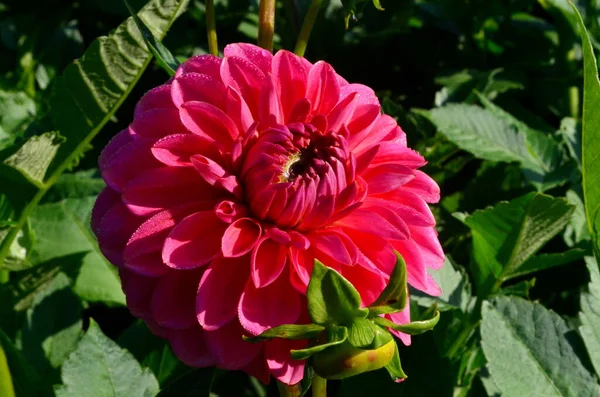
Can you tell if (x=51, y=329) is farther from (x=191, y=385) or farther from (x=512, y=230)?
(x=512, y=230)

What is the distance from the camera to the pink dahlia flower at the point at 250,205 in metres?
0.67

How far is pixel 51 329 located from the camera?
1.06 m

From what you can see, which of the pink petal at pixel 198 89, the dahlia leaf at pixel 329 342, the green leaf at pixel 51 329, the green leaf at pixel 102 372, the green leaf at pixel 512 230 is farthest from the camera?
the green leaf at pixel 51 329

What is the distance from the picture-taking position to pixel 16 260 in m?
1.03

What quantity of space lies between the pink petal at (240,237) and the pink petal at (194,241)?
0.02 meters

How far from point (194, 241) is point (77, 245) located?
58cm

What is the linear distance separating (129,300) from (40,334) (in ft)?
1.34

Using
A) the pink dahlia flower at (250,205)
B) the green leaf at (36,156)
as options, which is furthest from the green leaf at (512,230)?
the green leaf at (36,156)

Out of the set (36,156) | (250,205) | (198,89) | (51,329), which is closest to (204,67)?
(198,89)

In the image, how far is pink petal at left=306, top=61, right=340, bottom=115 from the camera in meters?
0.74

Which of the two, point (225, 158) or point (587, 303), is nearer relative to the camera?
point (225, 158)

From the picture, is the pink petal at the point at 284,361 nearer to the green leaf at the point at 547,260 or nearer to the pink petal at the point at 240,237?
the pink petal at the point at 240,237

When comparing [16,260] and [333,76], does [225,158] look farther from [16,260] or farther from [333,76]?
[16,260]

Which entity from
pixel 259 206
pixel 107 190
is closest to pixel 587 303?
pixel 259 206
